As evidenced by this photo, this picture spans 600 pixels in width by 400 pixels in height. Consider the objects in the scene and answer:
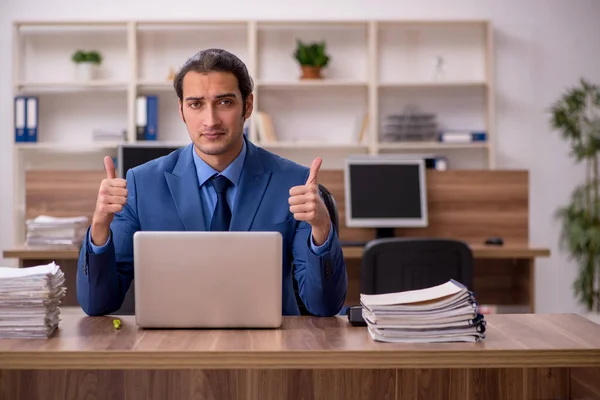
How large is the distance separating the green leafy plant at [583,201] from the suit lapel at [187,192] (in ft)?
13.8

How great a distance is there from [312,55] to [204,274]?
446 cm

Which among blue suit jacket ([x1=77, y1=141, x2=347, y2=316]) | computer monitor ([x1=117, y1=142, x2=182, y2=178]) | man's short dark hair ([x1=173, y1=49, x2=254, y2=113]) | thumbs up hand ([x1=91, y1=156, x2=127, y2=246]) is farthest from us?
computer monitor ([x1=117, y1=142, x2=182, y2=178])

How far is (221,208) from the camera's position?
2.16m

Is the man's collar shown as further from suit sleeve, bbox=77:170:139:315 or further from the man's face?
suit sleeve, bbox=77:170:139:315

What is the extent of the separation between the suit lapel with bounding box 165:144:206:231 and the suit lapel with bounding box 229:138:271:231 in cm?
9

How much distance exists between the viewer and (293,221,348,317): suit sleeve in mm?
1916

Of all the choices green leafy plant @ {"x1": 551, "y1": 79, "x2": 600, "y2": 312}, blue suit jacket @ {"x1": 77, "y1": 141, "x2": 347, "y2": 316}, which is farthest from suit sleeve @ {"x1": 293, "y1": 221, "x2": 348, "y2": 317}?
green leafy plant @ {"x1": 551, "y1": 79, "x2": 600, "y2": 312}

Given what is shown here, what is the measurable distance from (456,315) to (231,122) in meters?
0.85

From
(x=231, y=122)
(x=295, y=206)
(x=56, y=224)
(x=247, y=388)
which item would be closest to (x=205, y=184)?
(x=231, y=122)

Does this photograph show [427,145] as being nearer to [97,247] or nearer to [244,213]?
[244,213]

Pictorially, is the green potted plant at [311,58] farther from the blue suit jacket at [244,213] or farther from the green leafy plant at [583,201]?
the blue suit jacket at [244,213]

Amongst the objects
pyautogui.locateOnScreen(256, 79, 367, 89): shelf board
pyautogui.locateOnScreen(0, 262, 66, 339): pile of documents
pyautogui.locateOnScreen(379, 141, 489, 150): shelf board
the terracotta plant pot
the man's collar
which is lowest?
pyautogui.locateOnScreen(0, 262, 66, 339): pile of documents

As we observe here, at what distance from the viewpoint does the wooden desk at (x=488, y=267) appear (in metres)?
3.89

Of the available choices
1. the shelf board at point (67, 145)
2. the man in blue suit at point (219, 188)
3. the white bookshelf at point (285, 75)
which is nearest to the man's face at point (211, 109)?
the man in blue suit at point (219, 188)
